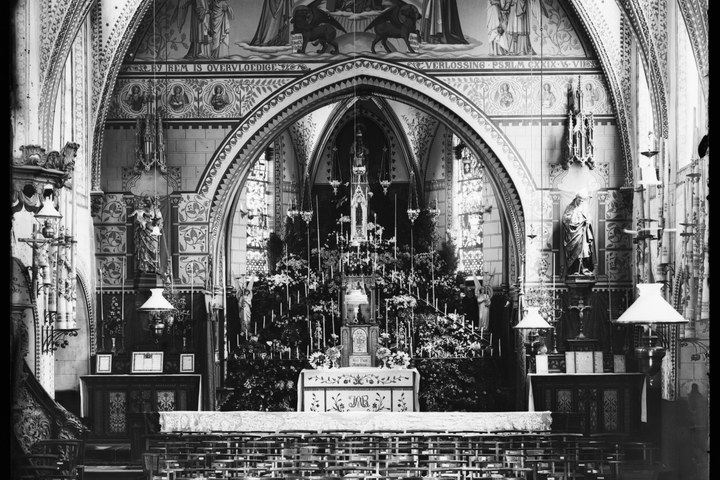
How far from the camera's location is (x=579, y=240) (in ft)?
70.7

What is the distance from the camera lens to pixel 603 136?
2223cm

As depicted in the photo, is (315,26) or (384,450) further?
(315,26)

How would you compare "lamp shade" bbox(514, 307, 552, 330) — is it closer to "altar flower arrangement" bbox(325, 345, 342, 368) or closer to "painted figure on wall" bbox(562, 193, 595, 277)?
"painted figure on wall" bbox(562, 193, 595, 277)

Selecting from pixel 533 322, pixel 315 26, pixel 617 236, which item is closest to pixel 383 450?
pixel 533 322

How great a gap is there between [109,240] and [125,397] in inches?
125

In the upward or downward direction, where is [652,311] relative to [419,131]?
downward

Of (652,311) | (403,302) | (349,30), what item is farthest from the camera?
(403,302)

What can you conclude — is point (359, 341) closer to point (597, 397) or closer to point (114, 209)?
point (597, 397)

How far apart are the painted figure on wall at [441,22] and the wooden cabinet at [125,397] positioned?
8.09m

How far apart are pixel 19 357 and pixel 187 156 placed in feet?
49.6

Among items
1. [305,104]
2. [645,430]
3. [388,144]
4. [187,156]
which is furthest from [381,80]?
[645,430]

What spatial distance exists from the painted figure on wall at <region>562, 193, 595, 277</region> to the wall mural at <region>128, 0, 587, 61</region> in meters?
3.12

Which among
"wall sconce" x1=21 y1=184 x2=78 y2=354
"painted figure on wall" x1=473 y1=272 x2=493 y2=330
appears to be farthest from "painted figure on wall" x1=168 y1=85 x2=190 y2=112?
"painted figure on wall" x1=473 y1=272 x2=493 y2=330

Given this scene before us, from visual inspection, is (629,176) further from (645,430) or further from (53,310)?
(53,310)
